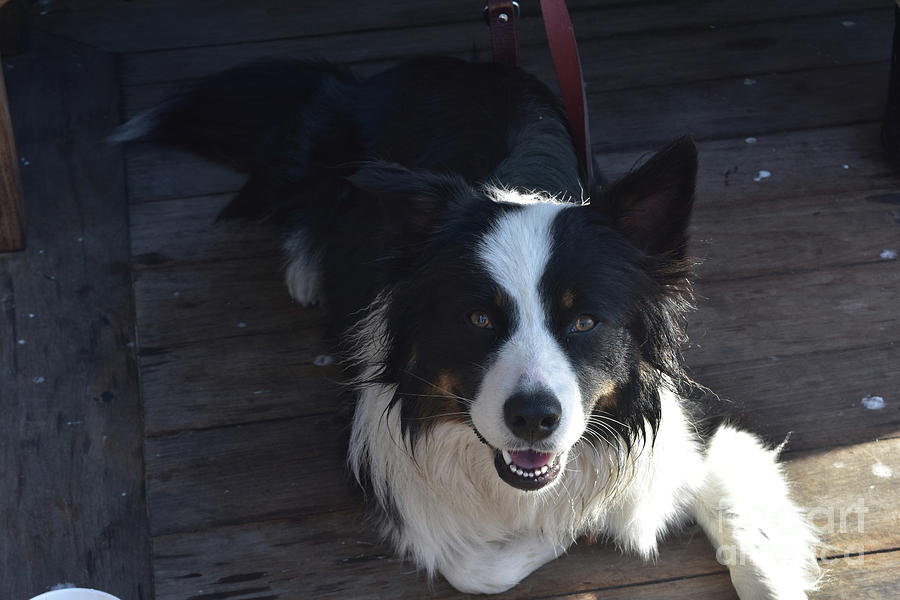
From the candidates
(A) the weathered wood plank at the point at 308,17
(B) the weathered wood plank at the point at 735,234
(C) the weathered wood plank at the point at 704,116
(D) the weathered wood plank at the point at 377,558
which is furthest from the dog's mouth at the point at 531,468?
(A) the weathered wood plank at the point at 308,17

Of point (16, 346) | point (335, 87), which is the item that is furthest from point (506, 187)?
point (16, 346)

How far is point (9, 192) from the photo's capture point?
110 inches

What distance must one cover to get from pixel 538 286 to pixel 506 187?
535mm

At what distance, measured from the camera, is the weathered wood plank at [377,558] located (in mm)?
2133

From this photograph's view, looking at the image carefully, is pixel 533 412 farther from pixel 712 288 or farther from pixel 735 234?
pixel 735 234

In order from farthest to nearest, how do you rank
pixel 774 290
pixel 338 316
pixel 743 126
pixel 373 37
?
pixel 373 37
pixel 743 126
pixel 774 290
pixel 338 316

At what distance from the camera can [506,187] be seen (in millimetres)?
2270

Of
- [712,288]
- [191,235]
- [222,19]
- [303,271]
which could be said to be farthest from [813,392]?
[222,19]

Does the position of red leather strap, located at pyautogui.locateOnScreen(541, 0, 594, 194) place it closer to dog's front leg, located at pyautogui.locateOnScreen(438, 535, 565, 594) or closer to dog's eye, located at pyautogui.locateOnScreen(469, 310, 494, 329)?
dog's eye, located at pyautogui.locateOnScreen(469, 310, 494, 329)

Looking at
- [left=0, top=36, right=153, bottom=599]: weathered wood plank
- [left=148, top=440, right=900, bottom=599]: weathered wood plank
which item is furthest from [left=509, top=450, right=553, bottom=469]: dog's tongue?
[left=0, top=36, right=153, bottom=599]: weathered wood plank

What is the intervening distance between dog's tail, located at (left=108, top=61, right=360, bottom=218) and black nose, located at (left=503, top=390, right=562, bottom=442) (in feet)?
4.09

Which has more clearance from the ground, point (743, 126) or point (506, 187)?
point (506, 187)

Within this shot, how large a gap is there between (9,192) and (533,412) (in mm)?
1870

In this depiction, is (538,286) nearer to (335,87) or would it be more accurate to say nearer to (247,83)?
(335,87)
